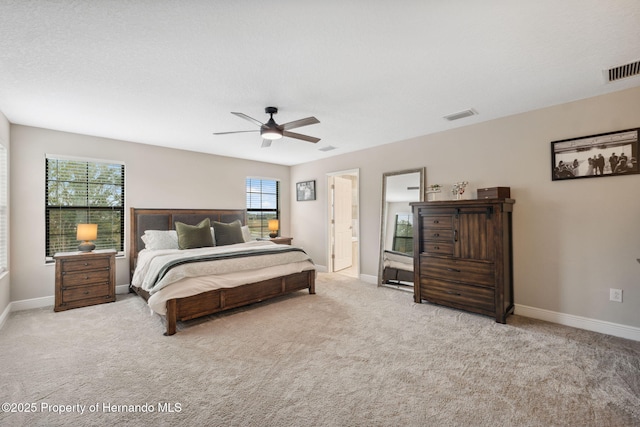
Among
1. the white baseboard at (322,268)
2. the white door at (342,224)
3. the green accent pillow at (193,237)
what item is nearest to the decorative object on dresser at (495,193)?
the white door at (342,224)

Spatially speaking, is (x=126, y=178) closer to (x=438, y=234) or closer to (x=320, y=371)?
(x=320, y=371)

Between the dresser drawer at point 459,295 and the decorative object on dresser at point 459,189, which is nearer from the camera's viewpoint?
the dresser drawer at point 459,295

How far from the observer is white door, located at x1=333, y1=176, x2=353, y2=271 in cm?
600

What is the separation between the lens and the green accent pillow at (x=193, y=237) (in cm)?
427

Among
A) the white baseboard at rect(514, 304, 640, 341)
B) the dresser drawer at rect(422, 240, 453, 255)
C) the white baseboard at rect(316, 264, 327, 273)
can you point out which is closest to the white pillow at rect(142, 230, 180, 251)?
the white baseboard at rect(316, 264, 327, 273)

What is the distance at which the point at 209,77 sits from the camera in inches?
98.5

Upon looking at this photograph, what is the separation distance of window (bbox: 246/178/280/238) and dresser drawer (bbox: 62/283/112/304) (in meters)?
2.79

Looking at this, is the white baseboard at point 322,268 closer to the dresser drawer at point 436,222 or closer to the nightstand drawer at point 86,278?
the dresser drawer at point 436,222

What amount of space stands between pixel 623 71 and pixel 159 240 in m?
5.74

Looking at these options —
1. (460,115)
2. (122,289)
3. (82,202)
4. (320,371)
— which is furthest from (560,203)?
(82,202)

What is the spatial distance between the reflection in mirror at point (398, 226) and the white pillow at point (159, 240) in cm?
343

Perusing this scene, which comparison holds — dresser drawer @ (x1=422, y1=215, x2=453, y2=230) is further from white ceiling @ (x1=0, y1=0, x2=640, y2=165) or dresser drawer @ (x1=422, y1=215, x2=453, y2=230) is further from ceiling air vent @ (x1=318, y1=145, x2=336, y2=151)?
ceiling air vent @ (x1=318, y1=145, x2=336, y2=151)

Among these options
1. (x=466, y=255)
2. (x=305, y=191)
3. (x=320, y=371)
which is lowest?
(x=320, y=371)

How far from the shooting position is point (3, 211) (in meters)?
3.44
